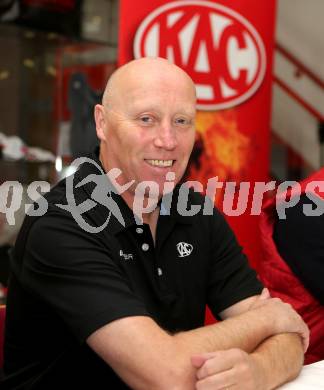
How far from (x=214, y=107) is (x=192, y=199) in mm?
1979

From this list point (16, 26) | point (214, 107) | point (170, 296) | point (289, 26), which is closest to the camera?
point (170, 296)

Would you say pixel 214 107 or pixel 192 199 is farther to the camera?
pixel 214 107

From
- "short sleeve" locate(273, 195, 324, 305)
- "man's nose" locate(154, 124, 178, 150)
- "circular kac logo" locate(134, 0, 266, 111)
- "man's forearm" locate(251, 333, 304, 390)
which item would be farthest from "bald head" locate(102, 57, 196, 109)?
"circular kac logo" locate(134, 0, 266, 111)

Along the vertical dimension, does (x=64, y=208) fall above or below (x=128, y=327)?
above

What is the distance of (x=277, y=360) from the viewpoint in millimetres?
1454

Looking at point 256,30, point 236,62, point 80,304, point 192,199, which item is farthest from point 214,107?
point 80,304

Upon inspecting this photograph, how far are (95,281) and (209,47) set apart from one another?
2.64 metres

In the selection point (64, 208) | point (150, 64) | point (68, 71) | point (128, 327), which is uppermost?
point (150, 64)

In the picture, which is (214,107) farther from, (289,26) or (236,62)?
(289,26)

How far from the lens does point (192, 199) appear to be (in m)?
2.04

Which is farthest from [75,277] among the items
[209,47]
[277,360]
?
[209,47]

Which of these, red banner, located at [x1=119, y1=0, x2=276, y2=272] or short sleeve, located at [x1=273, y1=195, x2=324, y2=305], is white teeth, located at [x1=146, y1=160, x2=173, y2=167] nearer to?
short sleeve, located at [x1=273, y1=195, x2=324, y2=305]

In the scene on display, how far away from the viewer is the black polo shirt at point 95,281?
147 centimetres

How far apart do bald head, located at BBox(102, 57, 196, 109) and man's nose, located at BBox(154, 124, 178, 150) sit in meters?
0.12
